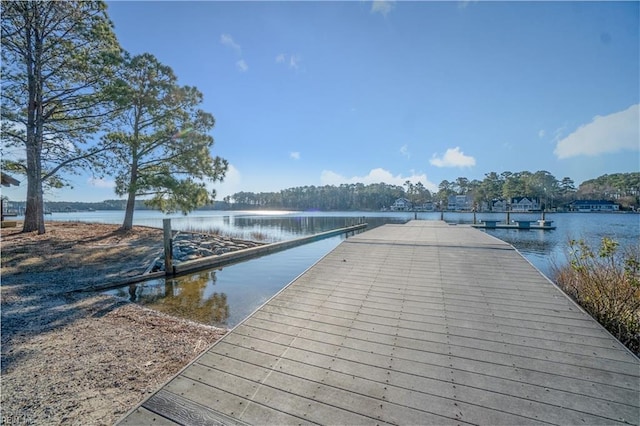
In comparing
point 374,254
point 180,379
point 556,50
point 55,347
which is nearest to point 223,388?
point 180,379

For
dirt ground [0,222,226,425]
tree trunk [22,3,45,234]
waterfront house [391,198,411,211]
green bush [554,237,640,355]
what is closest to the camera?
dirt ground [0,222,226,425]

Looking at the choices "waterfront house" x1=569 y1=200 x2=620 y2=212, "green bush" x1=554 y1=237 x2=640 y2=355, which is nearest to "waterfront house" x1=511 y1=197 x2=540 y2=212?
"waterfront house" x1=569 y1=200 x2=620 y2=212

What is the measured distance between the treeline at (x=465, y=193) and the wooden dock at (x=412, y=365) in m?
58.6

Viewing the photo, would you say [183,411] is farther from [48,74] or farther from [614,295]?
[48,74]

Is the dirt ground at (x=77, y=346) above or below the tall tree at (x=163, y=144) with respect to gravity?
below

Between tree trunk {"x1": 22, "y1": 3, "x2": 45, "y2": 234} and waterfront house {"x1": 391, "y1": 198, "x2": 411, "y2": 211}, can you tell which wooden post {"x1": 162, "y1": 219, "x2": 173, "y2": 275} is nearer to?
tree trunk {"x1": 22, "y1": 3, "x2": 45, "y2": 234}

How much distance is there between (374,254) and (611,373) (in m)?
4.10

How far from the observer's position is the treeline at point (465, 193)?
61812mm

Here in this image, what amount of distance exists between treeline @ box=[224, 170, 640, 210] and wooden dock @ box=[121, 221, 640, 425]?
58590 mm

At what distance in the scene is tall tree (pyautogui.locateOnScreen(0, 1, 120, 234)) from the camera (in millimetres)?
9180

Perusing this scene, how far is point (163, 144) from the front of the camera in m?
13.0

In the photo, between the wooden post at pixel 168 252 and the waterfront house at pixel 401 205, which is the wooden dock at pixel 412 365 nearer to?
the wooden post at pixel 168 252

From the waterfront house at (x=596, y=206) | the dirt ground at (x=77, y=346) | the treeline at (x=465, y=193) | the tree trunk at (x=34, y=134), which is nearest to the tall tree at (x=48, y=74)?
the tree trunk at (x=34, y=134)

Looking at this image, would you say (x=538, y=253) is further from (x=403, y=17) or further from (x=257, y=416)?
(x=257, y=416)
